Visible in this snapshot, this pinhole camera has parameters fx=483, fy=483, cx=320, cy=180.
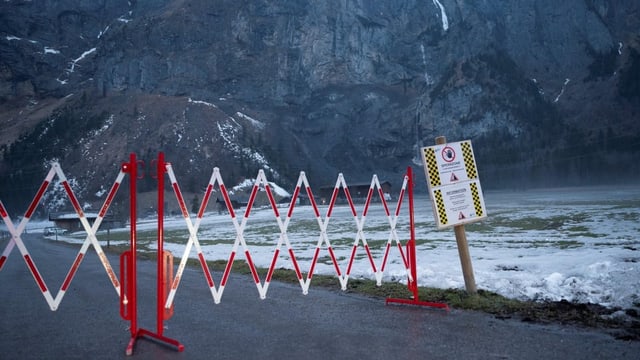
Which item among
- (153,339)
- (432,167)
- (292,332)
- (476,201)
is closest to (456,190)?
(476,201)

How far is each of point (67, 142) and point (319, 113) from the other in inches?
3828

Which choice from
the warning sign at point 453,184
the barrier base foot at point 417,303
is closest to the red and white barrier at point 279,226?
the barrier base foot at point 417,303

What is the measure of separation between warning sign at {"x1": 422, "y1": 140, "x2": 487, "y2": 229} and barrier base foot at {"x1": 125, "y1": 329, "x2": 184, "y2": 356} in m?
4.80

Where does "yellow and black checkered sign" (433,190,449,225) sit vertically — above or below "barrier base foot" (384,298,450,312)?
above

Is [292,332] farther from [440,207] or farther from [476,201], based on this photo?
[476,201]

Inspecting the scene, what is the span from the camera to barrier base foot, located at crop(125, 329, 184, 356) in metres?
5.91

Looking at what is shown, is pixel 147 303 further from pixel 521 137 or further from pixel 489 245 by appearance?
pixel 521 137

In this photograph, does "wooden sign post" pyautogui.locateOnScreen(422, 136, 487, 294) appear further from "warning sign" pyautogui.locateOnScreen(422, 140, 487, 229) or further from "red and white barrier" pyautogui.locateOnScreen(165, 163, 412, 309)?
"red and white barrier" pyautogui.locateOnScreen(165, 163, 412, 309)

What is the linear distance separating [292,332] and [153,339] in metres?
1.84

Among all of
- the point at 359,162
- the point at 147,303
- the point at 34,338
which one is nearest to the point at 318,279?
the point at 147,303

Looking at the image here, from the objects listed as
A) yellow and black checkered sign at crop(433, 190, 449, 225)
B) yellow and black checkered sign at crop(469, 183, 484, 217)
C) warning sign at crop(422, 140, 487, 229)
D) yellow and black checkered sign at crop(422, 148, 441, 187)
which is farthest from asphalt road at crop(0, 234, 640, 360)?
yellow and black checkered sign at crop(422, 148, 441, 187)

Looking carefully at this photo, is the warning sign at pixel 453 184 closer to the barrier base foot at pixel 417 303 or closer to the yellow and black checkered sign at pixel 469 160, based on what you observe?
the yellow and black checkered sign at pixel 469 160

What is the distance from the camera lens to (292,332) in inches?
261

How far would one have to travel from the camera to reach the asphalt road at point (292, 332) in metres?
5.67
